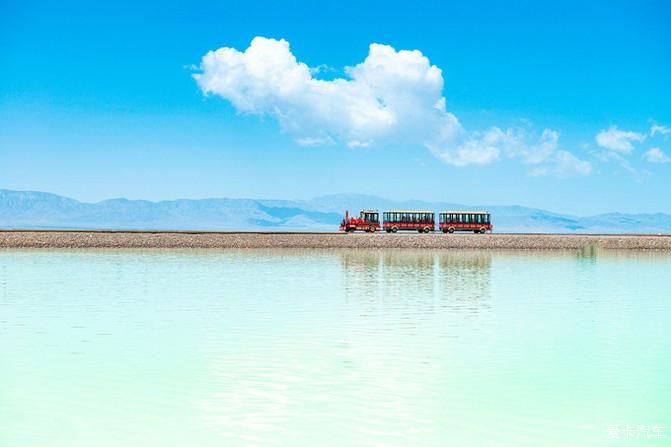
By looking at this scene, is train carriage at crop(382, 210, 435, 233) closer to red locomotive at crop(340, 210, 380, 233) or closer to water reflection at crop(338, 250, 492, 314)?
red locomotive at crop(340, 210, 380, 233)

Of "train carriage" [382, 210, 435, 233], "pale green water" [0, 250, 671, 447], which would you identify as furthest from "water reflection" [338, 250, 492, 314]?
"train carriage" [382, 210, 435, 233]

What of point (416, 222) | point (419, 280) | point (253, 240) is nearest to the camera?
point (419, 280)

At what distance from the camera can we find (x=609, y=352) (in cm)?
1623

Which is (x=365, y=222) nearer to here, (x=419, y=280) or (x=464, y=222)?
(x=464, y=222)

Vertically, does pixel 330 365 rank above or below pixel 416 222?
below

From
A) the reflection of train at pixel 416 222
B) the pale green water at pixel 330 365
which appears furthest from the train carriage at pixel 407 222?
the pale green water at pixel 330 365

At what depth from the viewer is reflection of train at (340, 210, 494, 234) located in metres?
67.5

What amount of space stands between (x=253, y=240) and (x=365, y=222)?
11352mm

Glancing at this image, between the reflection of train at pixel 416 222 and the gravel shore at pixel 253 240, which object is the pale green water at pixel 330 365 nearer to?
the gravel shore at pixel 253 240

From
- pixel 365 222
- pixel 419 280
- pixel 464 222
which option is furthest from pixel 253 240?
pixel 419 280

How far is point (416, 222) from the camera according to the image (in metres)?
67.6

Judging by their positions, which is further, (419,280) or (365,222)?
(365,222)

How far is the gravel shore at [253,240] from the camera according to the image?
62.3 meters

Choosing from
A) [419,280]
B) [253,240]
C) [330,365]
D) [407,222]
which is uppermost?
[407,222]
